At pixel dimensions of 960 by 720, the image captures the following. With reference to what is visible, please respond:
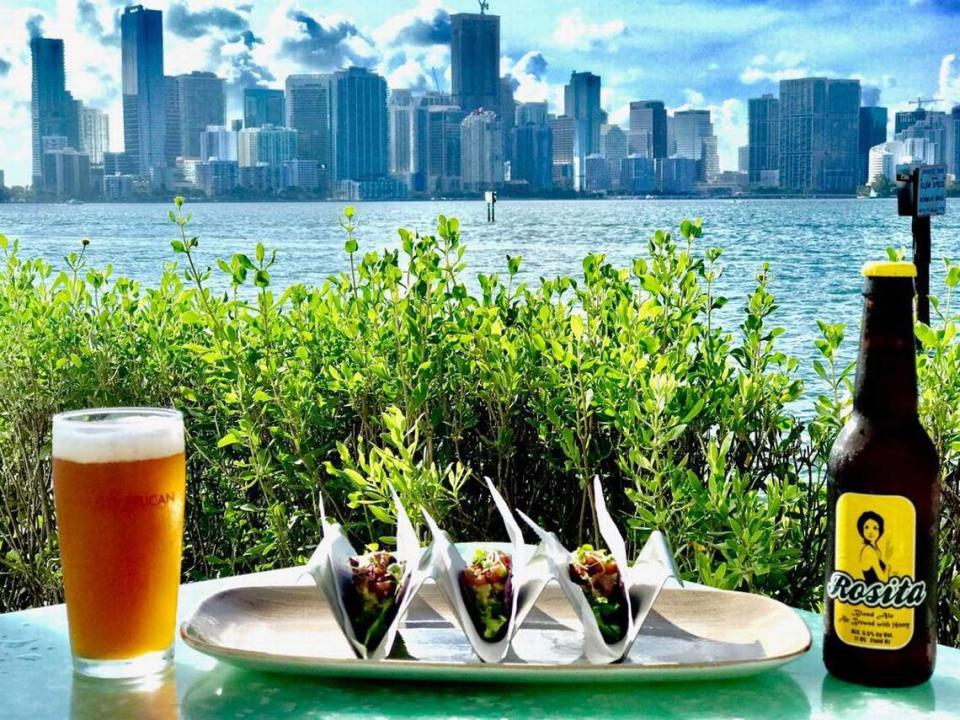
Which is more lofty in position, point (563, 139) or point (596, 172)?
point (563, 139)

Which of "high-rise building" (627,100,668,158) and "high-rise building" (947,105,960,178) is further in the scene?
"high-rise building" (627,100,668,158)

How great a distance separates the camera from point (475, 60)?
10675cm

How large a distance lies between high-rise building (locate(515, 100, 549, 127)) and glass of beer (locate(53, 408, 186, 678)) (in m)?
97.8

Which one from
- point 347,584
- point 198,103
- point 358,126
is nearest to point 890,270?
point 347,584

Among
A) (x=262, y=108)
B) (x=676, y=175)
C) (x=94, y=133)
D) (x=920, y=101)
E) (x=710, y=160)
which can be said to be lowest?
(x=676, y=175)

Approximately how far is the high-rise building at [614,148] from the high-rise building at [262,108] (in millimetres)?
25514

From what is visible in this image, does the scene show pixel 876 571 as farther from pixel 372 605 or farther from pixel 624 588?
pixel 372 605

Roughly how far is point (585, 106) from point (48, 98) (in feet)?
141

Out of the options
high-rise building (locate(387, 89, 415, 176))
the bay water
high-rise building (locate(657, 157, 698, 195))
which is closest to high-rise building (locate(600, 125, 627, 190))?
the bay water

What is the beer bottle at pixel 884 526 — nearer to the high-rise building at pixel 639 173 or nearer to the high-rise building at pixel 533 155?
the high-rise building at pixel 533 155

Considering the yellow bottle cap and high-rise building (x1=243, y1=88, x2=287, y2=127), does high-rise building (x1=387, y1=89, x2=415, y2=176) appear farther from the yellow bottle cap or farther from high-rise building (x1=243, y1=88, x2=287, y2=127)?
the yellow bottle cap

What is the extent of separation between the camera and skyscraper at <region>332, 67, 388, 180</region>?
3755 inches

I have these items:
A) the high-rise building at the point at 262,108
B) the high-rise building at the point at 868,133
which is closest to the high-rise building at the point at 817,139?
the high-rise building at the point at 868,133

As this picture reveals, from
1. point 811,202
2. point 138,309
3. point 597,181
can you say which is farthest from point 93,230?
point 138,309
